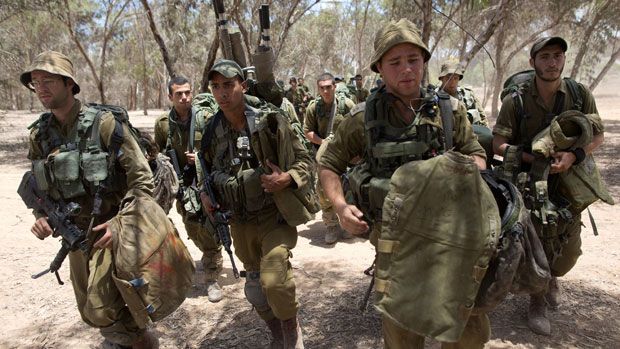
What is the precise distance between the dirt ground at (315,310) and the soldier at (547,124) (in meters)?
0.34

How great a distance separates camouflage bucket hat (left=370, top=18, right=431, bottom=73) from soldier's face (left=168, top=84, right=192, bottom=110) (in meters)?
2.73

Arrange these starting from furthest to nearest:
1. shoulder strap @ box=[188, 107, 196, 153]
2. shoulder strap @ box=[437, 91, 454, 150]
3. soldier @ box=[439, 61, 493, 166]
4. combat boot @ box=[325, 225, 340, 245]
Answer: combat boot @ box=[325, 225, 340, 245], soldier @ box=[439, 61, 493, 166], shoulder strap @ box=[188, 107, 196, 153], shoulder strap @ box=[437, 91, 454, 150]

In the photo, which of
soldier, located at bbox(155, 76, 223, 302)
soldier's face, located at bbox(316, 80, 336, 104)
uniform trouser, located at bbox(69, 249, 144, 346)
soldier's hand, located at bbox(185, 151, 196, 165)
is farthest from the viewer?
soldier's face, located at bbox(316, 80, 336, 104)

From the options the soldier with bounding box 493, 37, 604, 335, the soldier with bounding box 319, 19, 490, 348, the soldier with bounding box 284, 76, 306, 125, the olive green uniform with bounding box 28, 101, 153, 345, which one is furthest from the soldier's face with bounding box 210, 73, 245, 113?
the soldier with bounding box 284, 76, 306, 125

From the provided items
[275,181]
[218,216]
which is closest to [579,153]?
[275,181]

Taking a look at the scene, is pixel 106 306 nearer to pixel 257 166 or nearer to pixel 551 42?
pixel 257 166

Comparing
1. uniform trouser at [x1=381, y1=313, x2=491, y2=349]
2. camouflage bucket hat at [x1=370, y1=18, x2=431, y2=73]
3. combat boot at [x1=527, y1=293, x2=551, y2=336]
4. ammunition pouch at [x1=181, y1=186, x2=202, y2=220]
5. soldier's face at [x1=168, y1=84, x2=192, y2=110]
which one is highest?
camouflage bucket hat at [x1=370, y1=18, x2=431, y2=73]

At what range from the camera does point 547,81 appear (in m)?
3.33

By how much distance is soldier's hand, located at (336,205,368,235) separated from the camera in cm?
233

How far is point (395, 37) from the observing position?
2266mm

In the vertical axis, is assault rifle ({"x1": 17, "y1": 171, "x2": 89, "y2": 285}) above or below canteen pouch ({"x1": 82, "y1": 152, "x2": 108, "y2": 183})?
below

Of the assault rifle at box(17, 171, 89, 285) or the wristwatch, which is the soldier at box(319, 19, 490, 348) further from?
the assault rifle at box(17, 171, 89, 285)

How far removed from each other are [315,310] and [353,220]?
2016 millimetres

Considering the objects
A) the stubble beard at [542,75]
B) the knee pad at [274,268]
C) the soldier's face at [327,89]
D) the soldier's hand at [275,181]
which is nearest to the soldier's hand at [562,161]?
the stubble beard at [542,75]
